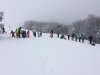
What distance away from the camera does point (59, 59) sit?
50.0 feet

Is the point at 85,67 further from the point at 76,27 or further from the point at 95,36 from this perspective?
the point at 76,27

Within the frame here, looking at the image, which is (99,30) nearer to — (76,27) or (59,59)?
(76,27)

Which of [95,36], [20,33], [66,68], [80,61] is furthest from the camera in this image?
[95,36]

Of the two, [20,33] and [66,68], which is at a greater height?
[20,33]

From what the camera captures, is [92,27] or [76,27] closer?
[92,27]

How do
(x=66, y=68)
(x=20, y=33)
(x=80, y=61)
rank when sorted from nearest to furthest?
(x=66, y=68), (x=80, y=61), (x=20, y=33)

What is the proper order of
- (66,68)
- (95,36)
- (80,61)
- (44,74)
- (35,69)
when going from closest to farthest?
1. (44,74)
2. (35,69)
3. (66,68)
4. (80,61)
5. (95,36)

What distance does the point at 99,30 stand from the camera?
53125 mm

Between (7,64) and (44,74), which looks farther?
(7,64)

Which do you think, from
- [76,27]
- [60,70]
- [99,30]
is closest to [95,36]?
[99,30]

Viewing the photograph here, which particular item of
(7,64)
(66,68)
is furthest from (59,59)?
(7,64)

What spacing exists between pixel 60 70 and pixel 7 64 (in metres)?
4.81

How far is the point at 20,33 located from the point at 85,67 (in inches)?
623

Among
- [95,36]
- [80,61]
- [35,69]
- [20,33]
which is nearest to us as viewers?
[35,69]
